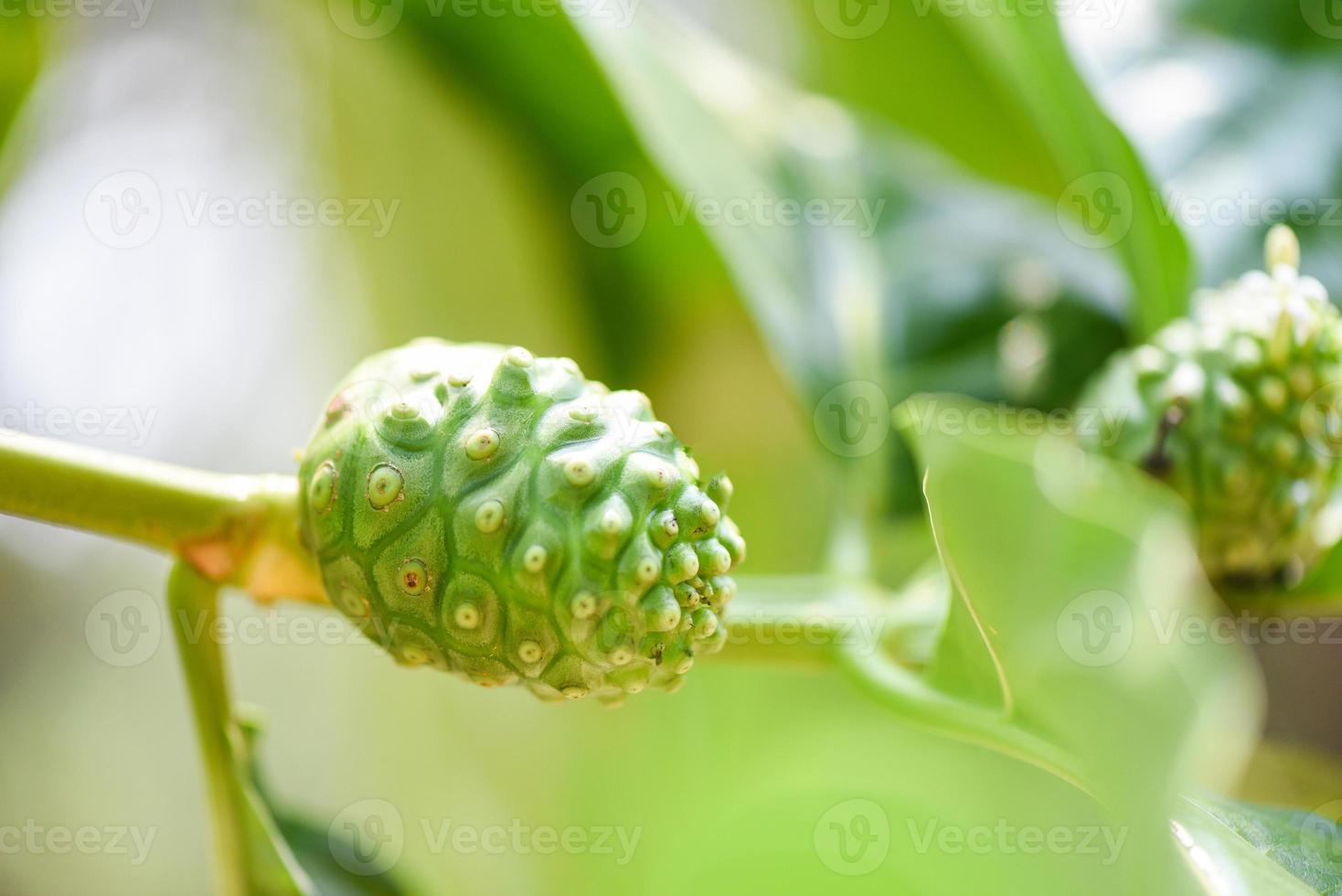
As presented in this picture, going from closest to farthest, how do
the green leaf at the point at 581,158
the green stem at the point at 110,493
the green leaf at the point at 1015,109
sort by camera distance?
1. the green stem at the point at 110,493
2. the green leaf at the point at 1015,109
3. the green leaf at the point at 581,158

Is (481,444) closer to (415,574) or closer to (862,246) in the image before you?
(415,574)

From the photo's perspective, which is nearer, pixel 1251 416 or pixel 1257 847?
pixel 1257 847

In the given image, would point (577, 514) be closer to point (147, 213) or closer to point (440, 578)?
point (440, 578)

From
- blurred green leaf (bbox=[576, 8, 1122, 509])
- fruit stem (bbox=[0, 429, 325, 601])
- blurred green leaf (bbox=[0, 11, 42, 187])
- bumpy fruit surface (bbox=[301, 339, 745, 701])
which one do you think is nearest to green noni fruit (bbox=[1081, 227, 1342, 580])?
blurred green leaf (bbox=[576, 8, 1122, 509])

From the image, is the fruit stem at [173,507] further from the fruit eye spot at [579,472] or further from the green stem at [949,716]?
the green stem at [949,716]

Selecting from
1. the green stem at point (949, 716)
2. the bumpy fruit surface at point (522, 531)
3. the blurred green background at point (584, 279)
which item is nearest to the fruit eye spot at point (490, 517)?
the bumpy fruit surface at point (522, 531)

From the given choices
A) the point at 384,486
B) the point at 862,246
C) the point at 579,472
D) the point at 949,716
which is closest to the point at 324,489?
the point at 384,486

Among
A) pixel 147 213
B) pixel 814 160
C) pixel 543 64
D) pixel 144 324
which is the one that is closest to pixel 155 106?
pixel 147 213
